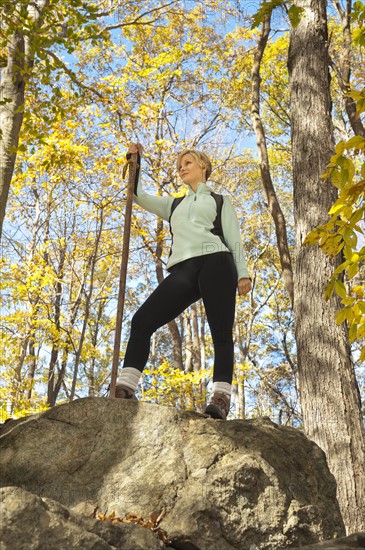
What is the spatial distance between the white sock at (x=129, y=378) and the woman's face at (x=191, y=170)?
1576 millimetres

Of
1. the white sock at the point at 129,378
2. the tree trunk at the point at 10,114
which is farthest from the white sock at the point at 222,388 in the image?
the tree trunk at the point at 10,114

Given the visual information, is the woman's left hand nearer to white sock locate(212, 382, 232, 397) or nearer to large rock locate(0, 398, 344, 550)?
white sock locate(212, 382, 232, 397)

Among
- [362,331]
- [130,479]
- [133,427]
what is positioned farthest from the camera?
[133,427]

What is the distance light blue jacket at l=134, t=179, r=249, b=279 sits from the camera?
4.13 metres

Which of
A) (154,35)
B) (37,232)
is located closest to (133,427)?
(37,232)

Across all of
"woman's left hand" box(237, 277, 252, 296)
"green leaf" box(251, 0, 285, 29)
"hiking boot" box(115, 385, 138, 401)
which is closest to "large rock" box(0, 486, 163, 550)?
"hiking boot" box(115, 385, 138, 401)

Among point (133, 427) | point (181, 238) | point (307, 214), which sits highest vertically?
point (307, 214)

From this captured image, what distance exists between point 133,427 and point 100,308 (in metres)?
14.6

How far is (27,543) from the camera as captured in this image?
1.86m

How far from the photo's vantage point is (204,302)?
3975 mm

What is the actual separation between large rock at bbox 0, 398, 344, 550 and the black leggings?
53 cm

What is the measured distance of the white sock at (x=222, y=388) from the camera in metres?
3.82

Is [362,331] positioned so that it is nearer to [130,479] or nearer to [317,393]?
[130,479]

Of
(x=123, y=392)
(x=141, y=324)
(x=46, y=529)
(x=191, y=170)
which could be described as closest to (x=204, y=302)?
(x=141, y=324)
